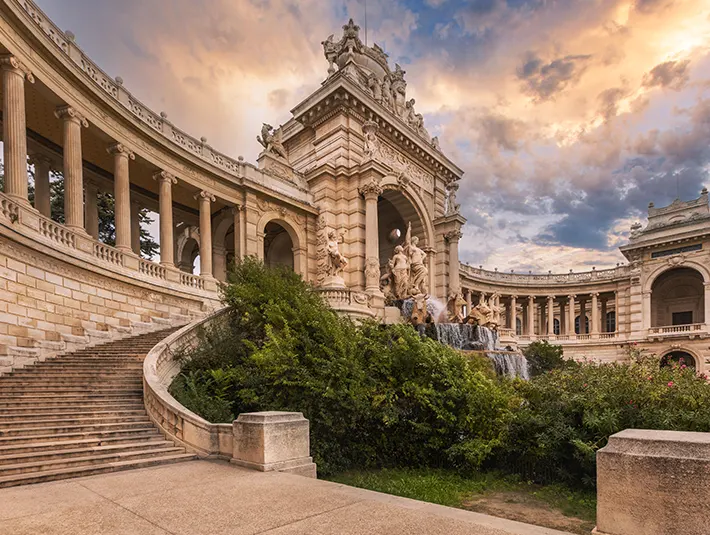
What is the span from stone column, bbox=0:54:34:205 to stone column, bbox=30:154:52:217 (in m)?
5.70

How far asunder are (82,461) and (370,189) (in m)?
21.0

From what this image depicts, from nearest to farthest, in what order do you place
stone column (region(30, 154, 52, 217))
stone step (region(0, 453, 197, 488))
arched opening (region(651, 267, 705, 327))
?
1. stone step (region(0, 453, 197, 488))
2. stone column (region(30, 154, 52, 217))
3. arched opening (region(651, 267, 705, 327))

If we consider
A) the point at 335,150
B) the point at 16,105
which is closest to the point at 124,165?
the point at 16,105

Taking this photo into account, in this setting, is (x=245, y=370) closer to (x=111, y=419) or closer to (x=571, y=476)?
(x=111, y=419)

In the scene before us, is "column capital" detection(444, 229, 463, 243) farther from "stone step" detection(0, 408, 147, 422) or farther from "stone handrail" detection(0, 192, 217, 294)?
"stone step" detection(0, 408, 147, 422)

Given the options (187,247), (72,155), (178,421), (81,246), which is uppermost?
(72,155)

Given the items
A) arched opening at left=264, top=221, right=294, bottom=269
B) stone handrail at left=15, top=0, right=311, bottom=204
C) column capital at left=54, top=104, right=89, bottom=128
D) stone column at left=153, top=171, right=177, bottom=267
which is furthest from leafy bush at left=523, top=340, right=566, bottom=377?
column capital at left=54, top=104, right=89, bottom=128

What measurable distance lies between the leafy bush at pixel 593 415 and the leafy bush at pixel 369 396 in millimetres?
560

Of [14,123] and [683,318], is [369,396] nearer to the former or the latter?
[14,123]

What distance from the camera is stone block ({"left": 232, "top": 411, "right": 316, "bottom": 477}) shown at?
643cm

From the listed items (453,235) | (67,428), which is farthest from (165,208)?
(453,235)

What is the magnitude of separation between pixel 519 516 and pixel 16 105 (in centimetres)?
1816

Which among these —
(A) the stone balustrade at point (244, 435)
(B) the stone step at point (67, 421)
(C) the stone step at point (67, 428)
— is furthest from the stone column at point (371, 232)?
(C) the stone step at point (67, 428)

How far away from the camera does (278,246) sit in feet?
99.2
